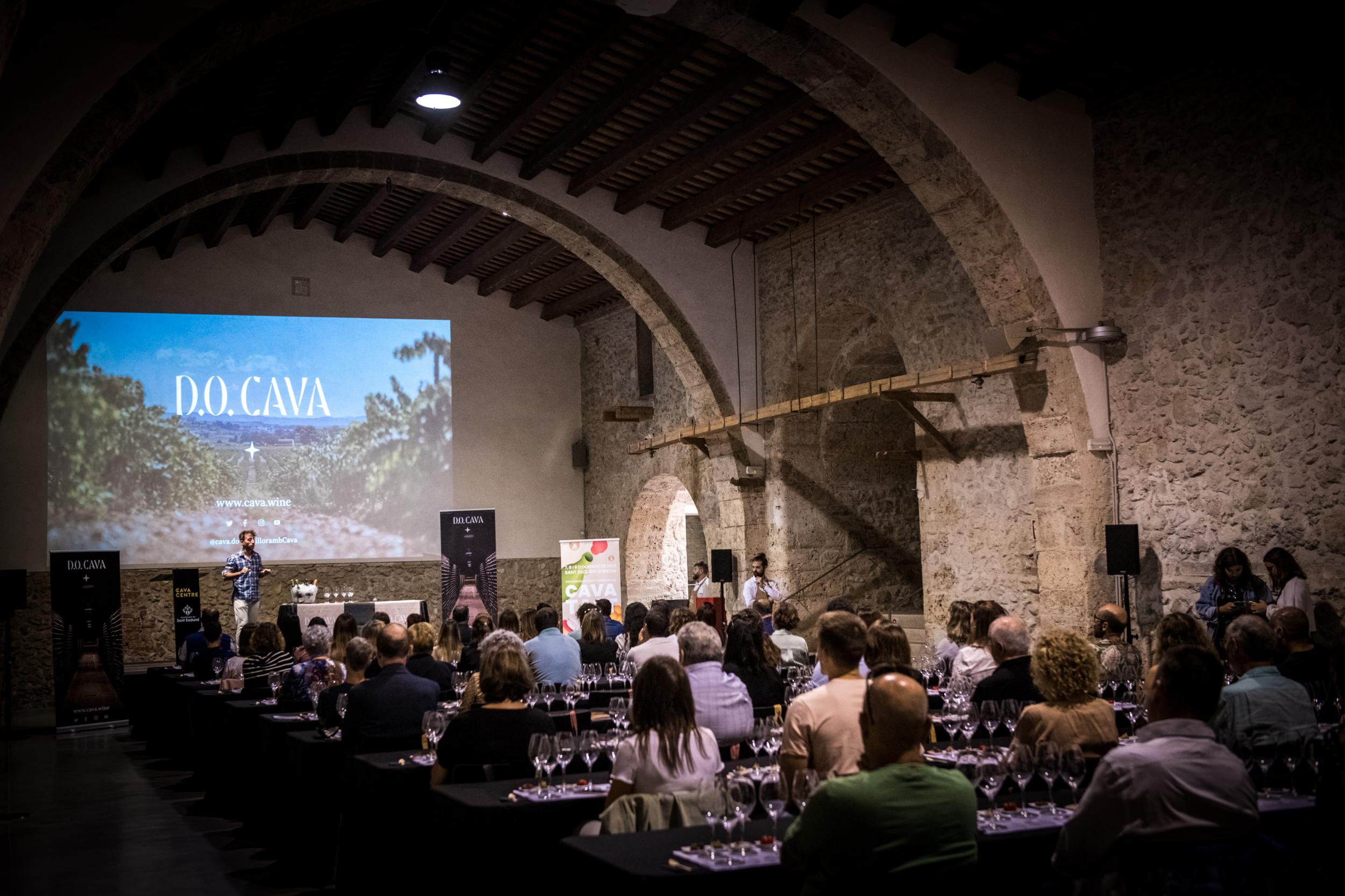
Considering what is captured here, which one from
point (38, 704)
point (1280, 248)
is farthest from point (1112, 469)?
point (38, 704)

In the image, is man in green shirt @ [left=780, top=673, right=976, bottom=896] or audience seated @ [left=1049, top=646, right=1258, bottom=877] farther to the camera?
audience seated @ [left=1049, top=646, right=1258, bottom=877]

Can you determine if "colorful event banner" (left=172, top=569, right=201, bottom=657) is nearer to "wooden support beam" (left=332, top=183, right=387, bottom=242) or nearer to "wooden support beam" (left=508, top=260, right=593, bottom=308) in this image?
"wooden support beam" (left=332, top=183, right=387, bottom=242)

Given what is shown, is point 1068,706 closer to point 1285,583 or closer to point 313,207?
point 1285,583

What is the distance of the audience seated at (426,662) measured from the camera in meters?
6.77

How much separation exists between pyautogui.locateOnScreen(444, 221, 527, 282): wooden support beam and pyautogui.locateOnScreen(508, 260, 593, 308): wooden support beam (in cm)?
83

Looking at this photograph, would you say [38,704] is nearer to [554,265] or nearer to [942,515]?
[554,265]

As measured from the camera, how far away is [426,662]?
6871 mm

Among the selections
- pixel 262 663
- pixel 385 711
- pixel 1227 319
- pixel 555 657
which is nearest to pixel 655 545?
pixel 262 663

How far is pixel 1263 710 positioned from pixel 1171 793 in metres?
1.68

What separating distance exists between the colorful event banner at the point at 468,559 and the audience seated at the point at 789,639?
8475 millimetres

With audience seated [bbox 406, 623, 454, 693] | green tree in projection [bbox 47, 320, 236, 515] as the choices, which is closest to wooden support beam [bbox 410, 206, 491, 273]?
green tree in projection [bbox 47, 320, 236, 515]

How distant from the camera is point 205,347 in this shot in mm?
15781

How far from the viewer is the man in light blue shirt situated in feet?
23.6

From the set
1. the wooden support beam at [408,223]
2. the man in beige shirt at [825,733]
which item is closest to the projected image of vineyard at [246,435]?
the wooden support beam at [408,223]
